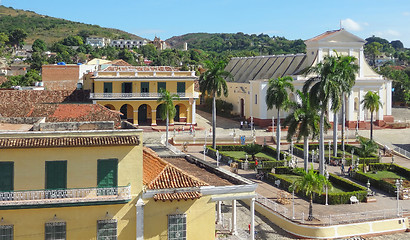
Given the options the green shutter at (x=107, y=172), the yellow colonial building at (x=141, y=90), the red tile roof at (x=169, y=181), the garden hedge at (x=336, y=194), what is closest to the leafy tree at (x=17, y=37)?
the yellow colonial building at (x=141, y=90)

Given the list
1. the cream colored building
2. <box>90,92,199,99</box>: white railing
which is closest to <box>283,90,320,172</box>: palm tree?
the cream colored building

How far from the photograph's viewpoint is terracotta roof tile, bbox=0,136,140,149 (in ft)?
58.1

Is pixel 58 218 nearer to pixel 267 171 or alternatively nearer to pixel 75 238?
pixel 75 238

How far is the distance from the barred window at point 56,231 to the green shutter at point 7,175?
1863 millimetres

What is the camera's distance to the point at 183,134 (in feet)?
168

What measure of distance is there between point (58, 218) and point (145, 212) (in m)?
3.06

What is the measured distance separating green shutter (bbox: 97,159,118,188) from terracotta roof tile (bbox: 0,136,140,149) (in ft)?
2.34

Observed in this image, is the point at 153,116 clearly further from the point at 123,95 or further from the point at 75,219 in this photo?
the point at 75,219

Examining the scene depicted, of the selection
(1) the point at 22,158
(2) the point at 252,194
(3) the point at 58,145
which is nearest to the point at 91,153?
(3) the point at 58,145

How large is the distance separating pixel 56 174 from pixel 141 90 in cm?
3829

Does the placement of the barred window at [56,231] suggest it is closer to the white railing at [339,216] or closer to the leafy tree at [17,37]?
the white railing at [339,216]

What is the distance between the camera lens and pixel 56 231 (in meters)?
18.1

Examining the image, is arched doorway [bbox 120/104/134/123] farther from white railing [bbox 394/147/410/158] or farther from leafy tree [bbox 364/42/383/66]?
leafy tree [bbox 364/42/383/66]

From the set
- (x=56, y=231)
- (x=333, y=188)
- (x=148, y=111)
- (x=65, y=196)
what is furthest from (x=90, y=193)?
(x=148, y=111)
